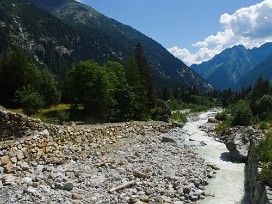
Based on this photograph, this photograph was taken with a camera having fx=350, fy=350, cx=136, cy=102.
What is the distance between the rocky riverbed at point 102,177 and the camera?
593 inches

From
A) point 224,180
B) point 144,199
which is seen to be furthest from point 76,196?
point 224,180

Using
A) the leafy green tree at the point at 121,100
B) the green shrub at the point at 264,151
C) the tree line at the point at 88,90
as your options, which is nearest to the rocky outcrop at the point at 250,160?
the green shrub at the point at 264,151

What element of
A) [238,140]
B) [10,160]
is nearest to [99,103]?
[238,140]

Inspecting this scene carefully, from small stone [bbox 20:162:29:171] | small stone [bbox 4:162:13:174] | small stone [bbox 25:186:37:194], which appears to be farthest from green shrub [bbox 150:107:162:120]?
small stone [bbox 25:186:37:194]

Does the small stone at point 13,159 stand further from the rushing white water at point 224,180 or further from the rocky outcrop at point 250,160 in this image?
the rocky outcrop at point 250,160

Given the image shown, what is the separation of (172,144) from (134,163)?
400 inches

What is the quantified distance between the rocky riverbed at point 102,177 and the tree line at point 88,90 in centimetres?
1259

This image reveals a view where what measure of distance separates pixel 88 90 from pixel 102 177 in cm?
2076

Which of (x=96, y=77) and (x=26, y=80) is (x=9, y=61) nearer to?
(x=26, y=80)

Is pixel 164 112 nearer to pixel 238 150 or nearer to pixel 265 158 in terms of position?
pixel 238 150

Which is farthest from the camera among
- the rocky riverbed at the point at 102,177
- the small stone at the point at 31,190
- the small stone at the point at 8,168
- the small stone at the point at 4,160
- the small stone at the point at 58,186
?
the small stone at the point at 4,160

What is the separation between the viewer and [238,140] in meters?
27.8

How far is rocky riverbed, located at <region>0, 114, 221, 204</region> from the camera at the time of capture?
1506 centimetres

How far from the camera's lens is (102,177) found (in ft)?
59.1
